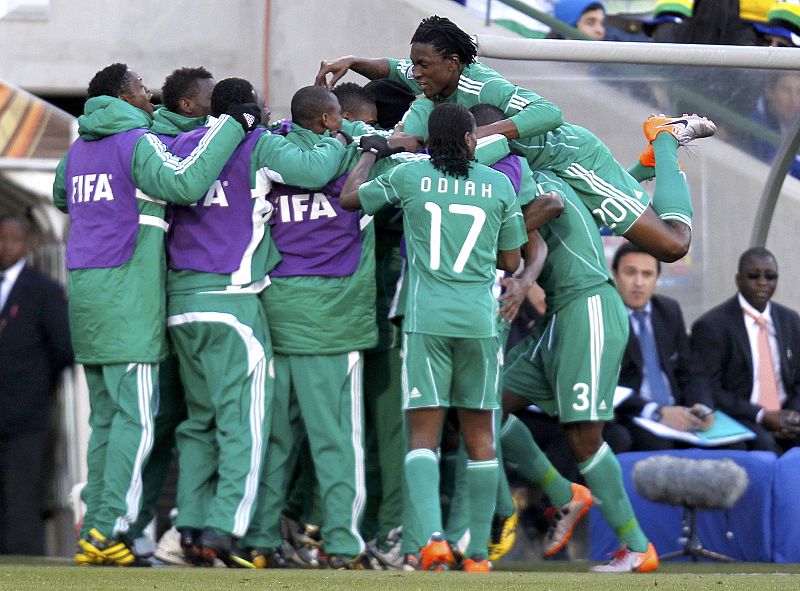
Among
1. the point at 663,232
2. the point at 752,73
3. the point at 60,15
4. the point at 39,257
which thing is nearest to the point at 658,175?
the point at 663,232

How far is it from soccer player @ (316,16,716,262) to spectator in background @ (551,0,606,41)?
3.49 metres

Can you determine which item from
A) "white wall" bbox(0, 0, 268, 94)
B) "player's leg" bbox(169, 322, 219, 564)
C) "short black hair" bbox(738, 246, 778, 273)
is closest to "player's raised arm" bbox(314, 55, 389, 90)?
"player's leg" bbox(169, 322, 219, 564)

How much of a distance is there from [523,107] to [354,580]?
2.47 m

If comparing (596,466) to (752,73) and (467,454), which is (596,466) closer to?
(467,454)

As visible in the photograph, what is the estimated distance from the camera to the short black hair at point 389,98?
841cm

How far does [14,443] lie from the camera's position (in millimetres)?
8445

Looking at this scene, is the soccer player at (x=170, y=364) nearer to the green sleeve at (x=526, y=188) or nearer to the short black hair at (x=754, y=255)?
the green sleeve at (x=526, y=188)

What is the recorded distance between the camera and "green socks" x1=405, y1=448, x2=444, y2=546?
671 cm

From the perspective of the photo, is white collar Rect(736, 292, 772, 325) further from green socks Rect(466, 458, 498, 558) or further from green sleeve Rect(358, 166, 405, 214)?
green sleeve Rect(358, 166, 405, 214)

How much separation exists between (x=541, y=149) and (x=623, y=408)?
1.68 metres

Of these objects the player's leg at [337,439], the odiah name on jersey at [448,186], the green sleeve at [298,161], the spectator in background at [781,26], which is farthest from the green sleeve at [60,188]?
the spectator in background at [781,26]

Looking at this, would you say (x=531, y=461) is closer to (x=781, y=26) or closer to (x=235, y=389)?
(x=235, y=389)

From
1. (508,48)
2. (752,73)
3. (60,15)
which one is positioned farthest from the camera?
(60,15)

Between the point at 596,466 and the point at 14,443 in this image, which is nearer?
the point at 596,466
